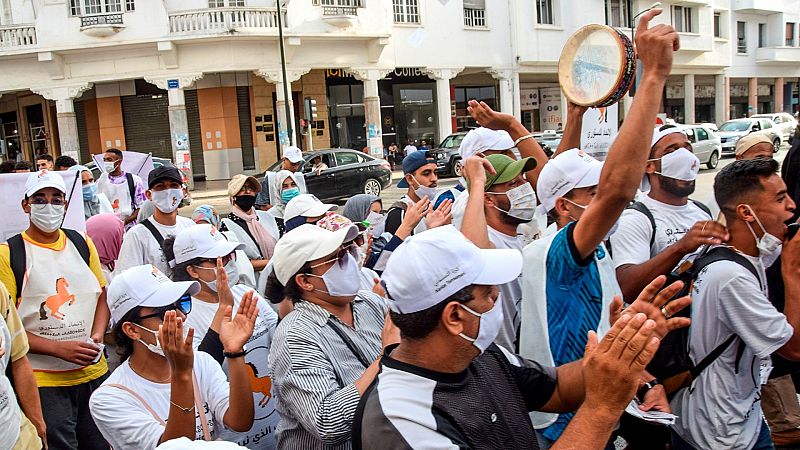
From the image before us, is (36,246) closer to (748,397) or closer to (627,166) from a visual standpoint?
→ (627,166)

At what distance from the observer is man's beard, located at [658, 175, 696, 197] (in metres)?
4.33

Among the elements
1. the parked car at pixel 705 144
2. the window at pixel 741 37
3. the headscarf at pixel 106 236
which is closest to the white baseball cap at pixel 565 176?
the headscarf at pixel 106 236

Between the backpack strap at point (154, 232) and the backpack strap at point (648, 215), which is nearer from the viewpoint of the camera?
the backpack strap at point (648, 215)

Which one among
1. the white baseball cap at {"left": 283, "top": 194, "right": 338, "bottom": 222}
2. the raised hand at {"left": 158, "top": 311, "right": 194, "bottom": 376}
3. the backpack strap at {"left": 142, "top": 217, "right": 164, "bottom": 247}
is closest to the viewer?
the raised hand at {"left": 158, "top": 311, "right": 194, "bottom": 376}

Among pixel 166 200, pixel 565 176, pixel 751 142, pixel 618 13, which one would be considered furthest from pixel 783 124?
pixel 565 176

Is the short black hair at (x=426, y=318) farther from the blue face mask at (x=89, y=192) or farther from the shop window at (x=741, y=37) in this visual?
the shop window at (x=741, y=37)

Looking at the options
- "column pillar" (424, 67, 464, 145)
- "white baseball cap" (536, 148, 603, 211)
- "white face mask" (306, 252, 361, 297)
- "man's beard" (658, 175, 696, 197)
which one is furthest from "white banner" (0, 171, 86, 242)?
"column pillar" (424, 67, 464, 145)

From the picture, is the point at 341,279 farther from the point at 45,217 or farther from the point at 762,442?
the point at 45,217

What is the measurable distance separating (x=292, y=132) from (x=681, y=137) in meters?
21.4

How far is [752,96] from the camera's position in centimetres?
4484

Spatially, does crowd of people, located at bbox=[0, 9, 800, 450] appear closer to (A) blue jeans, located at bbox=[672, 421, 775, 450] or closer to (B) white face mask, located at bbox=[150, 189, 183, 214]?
(A) blue jeans, located at bbox=[672, 421, 775, 450]

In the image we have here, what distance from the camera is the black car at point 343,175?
69.4ft

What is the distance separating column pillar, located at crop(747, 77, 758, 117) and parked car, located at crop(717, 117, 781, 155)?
14613mm

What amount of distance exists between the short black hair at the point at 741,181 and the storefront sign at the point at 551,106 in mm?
33822
